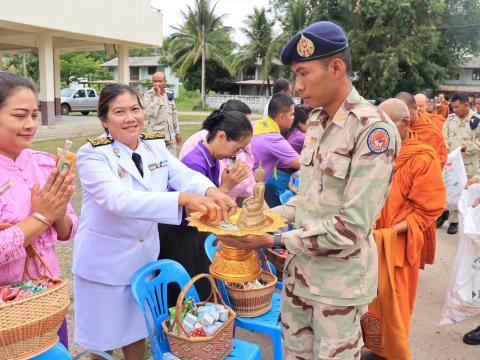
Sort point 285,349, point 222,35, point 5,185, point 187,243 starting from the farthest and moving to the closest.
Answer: point 222,35 < point 187,243 < point 285,349 < point 5,185

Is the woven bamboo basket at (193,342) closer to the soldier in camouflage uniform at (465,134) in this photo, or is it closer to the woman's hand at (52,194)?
the woman's hand at (52,194)

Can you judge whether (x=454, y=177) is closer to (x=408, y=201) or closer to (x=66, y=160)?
(x=408, y=201)

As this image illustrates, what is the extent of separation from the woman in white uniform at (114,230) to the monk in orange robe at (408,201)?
1.34 meters

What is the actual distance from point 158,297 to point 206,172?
91 cm

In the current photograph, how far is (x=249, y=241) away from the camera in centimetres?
198

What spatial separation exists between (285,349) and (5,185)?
58.6 inches

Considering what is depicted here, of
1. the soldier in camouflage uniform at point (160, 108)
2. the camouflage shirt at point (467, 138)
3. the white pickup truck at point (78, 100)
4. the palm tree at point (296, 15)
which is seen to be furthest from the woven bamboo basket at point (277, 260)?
the palm tree at point (296, 15)

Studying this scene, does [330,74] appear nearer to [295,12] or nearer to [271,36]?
[295,12]

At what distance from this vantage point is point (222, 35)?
3300 centimetres

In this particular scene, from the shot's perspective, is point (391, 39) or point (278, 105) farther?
point (391, 39)

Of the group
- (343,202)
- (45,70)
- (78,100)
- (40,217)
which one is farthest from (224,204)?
(78,100)

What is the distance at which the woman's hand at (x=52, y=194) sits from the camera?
1.74 meters

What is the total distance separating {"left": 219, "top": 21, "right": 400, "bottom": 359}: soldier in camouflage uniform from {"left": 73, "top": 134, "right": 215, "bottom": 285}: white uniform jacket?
1.42 feet

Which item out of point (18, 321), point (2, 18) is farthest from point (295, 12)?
point (18, 321)
